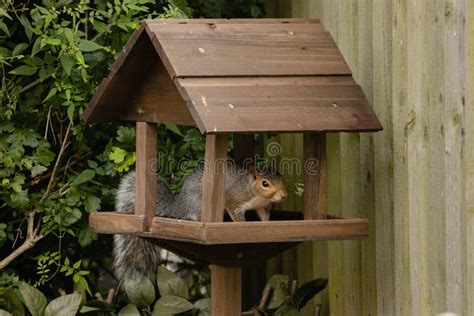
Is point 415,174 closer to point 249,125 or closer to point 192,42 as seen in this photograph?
point 249,125

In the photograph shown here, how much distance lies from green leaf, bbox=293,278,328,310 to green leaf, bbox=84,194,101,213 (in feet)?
2.61

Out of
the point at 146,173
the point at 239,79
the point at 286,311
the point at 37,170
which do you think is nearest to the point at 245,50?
the point at 239,79

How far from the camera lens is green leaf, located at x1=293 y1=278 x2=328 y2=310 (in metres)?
3.83

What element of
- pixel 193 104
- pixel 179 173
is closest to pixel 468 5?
pixel 193 104

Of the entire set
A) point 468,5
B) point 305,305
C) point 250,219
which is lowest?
point 305,305

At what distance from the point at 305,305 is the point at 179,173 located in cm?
71

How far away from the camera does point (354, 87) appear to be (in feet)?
10.2

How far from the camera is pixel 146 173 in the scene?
3.25 m

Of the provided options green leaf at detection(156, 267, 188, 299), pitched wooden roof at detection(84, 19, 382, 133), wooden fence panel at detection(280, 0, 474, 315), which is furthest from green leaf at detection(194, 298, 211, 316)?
pitched wooden roof at detection(84, 19, 382, 133)

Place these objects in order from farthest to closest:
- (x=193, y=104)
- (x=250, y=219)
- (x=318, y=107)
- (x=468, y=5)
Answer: (x=250, y=219) < (x=318, y=107) < (x=193, y=104) < (x=468, y=5)

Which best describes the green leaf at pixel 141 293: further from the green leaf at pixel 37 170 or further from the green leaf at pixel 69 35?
the green leaf at pixel 69 35

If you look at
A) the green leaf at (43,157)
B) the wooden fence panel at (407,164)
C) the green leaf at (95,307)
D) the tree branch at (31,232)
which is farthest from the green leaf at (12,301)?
the wooden fence panel at (407,164)

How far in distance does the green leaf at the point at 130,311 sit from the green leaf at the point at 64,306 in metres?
0.16

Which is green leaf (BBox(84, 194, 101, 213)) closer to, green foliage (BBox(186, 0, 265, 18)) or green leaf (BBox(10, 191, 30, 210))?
green leaf (BBox(10, 191, 30, 210))
